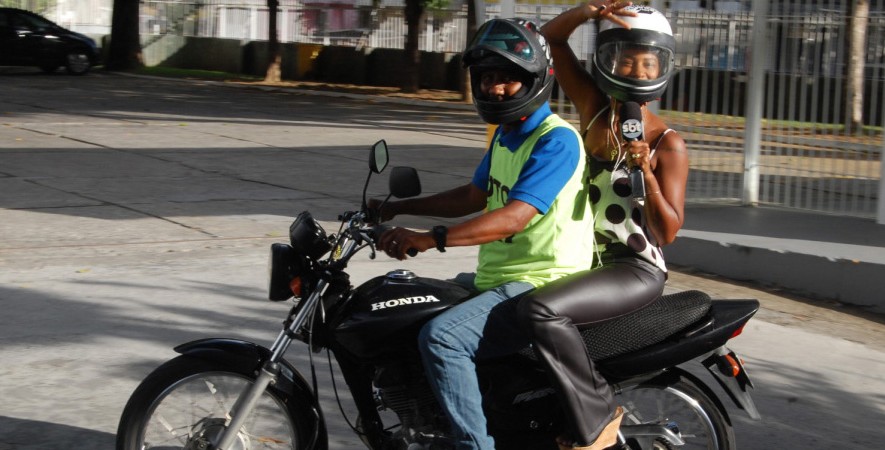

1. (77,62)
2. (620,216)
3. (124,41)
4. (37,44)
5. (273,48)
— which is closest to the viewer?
(620,216)

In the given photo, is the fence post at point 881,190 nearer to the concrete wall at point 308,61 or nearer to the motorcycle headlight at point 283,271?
→ the motorcycle headlight at point 283,271

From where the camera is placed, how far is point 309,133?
58.3 feet

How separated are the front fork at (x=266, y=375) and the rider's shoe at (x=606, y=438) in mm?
927

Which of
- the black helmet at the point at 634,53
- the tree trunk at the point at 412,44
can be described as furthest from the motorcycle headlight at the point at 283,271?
the tree trunk at the point at 412,44

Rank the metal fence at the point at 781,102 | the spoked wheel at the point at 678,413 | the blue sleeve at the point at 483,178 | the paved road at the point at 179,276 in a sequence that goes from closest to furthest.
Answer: the spoked wheel at the point at 678,413
the blue sleeve at the point at 483,178
the paved road at the point at 179,276
the metal fence at the point at 781,102

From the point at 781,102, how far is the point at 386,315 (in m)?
7.41

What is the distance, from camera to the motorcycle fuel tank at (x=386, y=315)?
3.71m

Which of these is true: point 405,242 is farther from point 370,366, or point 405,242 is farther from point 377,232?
point 370,366

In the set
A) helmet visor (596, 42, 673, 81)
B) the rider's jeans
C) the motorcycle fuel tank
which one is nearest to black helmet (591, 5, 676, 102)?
helmet visor (596, 42, 673, 81)

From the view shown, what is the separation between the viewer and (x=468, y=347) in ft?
12.2

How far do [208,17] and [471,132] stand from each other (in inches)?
786

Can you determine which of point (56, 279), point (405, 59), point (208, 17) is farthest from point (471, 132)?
point (208, 17)

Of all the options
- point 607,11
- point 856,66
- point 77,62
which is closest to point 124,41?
point 77,62

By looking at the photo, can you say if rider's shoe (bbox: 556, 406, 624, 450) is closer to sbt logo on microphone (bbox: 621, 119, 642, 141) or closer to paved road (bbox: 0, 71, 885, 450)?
sbt logo on microphone (bbox: 621, 119, 642, 141)
